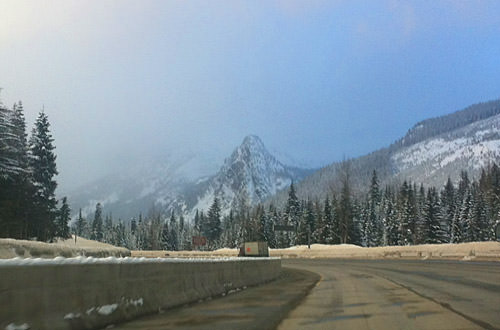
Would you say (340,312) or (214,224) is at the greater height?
(214,224)

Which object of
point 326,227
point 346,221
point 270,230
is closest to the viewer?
point 326,227

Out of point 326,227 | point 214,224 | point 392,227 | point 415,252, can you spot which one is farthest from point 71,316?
point 214,224

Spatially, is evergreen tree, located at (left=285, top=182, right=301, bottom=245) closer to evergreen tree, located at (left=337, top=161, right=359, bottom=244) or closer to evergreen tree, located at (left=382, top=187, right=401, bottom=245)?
evergreen tree, located at (left=337, top=161, right=359, bottom=244)

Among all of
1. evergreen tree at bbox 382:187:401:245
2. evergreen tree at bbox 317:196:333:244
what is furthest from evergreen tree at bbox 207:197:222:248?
evergreen tree at bbox 382:187:401:245

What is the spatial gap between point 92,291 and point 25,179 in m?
53.8

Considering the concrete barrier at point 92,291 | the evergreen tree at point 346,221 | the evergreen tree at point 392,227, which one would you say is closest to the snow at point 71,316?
the concrete barrier at point 92,291

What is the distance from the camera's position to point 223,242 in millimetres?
165500

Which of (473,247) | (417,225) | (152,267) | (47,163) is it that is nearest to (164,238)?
(417,225)

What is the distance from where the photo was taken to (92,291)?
8391 mm

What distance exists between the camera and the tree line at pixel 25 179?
5116 cm

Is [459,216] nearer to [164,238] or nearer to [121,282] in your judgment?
[164,238]

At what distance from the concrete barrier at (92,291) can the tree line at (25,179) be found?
4096cm

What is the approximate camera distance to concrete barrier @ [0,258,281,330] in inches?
264

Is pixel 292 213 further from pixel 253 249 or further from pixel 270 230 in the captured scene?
pixel 253 249
